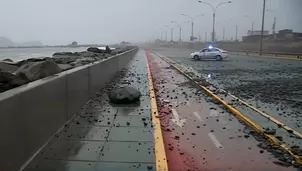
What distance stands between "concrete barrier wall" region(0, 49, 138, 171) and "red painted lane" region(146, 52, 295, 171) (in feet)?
7.48

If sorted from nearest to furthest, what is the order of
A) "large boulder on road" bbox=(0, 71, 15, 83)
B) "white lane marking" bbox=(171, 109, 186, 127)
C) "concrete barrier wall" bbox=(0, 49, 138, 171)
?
"concrete barrier wall" bbox=(0, 49, 138, 171) → "large boulder on road" bbox=(0, 71, 15, 83) → "white lane marking" bbox=(171, 109, 186, 127)

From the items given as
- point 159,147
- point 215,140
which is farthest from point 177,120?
point 159,147

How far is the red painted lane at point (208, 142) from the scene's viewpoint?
18.6ft

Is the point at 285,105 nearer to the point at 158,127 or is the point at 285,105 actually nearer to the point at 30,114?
the point at 158,127

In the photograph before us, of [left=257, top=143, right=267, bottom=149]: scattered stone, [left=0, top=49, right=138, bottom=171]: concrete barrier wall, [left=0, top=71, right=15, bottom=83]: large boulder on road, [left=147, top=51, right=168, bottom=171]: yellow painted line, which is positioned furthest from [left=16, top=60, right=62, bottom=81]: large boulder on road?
[left=257, top=143, right=267, bottom=149]: scattered stone

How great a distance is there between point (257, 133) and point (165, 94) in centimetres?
652

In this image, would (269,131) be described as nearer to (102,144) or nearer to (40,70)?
(102,144)

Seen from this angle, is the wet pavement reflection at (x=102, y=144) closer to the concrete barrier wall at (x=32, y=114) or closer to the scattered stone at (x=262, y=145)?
the concrete barrier wall at (x=32, y=114)

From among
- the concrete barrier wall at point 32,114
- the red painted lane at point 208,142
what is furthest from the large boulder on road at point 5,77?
the red painted lane at point 208,142

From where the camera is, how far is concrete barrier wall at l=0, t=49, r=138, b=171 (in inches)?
181

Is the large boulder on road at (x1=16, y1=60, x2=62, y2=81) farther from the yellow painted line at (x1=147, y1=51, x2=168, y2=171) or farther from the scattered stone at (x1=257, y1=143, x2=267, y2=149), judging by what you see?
the scattered stone at (x1=257, y1=143, x2=267, y2=149)

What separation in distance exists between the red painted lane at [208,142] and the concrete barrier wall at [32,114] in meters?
2.28

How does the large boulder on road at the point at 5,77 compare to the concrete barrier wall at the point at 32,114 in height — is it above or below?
above

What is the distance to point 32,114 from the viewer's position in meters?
5.51
